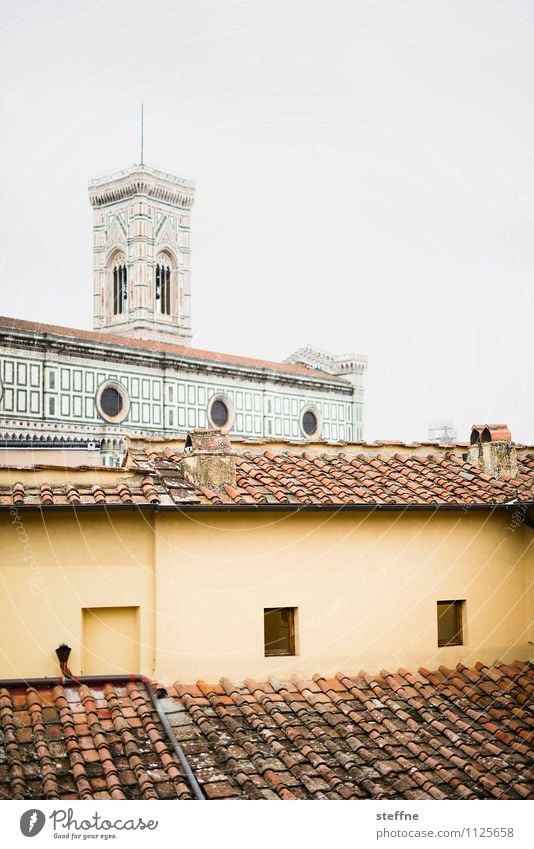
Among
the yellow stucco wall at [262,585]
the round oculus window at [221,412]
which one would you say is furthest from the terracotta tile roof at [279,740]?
the round oculus window at [221,412]

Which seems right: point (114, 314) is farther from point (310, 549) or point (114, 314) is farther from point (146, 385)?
point (310, 549)

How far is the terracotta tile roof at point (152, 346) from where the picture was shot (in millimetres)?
31234

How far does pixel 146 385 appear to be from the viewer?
34.9 metres

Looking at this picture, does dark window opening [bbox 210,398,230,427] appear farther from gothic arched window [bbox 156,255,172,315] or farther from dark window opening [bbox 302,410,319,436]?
gothic arched window [bbox 156,255,172,315]

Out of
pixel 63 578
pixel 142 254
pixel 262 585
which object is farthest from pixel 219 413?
pixel 63 578

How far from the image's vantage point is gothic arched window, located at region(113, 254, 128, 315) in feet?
165

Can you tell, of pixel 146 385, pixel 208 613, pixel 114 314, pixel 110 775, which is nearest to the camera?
pixel 110 775

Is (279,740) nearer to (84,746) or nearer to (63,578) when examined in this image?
(84,746)

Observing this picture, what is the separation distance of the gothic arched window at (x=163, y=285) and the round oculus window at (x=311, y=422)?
12.1 metres

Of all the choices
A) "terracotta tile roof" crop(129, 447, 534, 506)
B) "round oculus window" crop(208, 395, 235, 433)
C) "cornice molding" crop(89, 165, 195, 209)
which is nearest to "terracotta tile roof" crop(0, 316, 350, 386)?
"round oculus window" crop(208, 395, 235, 433)

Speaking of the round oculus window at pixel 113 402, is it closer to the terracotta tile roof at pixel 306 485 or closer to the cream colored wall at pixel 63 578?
the terracotta tile roof at pixel 306 485

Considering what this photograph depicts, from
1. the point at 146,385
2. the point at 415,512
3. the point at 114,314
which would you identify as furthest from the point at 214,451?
the point at 114,314

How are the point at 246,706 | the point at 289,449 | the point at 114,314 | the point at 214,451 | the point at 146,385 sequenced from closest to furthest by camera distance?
the point at 246,706
the point at 214,451
the point at 289,449
the point at 146,385
the point at 114,314
